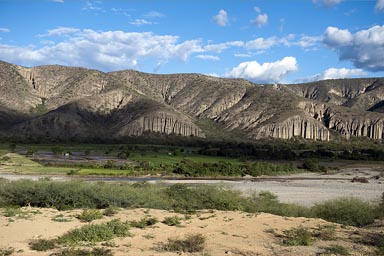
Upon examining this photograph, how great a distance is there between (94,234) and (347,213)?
51.7 feet

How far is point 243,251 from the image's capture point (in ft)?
53.2

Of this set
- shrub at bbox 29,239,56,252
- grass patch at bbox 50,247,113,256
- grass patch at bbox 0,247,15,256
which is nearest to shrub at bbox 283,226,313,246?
grass patch at bbox 50,247,113,256

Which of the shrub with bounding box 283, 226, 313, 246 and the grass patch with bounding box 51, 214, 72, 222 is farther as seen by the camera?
the grass patch with bounding box 51, 214, 72, 222

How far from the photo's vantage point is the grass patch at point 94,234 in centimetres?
1742

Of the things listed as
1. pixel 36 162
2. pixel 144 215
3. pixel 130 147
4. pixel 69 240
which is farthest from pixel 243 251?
pixel 130 147

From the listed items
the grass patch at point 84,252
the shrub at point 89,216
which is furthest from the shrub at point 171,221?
the grass patch at point 84,252

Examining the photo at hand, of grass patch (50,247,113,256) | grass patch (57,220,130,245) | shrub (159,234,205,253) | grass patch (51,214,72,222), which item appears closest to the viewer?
grass patch (50,247,113,256)

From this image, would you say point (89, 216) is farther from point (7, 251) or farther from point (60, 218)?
point (7, 251)

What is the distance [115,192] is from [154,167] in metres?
54.7

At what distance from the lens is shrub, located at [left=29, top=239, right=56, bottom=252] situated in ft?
53.4

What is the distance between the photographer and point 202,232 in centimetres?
1973

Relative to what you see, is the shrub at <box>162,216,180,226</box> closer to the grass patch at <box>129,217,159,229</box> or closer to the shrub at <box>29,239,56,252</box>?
the grass patch at <box>129,217,159,229</box>

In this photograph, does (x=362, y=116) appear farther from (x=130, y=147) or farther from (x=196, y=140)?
(x=130, y=147)

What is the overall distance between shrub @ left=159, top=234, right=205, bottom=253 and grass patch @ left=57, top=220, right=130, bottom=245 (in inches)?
101
